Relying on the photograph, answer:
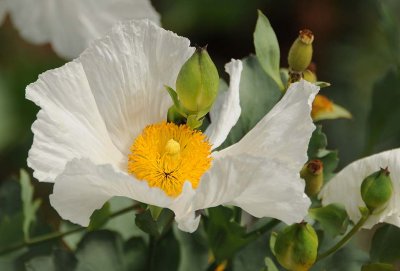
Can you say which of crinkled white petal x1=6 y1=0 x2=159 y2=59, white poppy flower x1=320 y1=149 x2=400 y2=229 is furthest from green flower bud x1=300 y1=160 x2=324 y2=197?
crinkled white petal x1=6 y1=0 x2=159 y2=59

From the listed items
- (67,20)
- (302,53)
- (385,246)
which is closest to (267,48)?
(302,53)

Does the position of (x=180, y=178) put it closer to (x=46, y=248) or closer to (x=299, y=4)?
(x=46, y=248)

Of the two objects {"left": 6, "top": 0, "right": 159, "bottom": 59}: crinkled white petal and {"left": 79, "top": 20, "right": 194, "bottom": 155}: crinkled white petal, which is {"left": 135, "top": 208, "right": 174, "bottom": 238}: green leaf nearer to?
{"left": 79, "top": 20, "right": 194, "bottom": 155}: crinkled white petal

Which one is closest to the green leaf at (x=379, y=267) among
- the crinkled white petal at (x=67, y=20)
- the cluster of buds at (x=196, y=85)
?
the cluster of buds at (x=196, y=85)

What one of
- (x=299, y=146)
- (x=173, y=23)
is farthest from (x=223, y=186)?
(x=173, y=23)

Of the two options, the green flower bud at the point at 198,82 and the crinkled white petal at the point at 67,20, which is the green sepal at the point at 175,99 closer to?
the green flower bud at the point at 198,82

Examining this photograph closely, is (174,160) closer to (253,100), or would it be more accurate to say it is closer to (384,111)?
(253,100)
